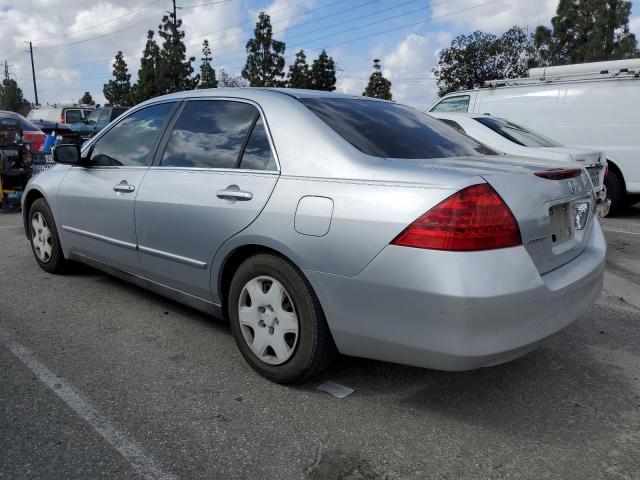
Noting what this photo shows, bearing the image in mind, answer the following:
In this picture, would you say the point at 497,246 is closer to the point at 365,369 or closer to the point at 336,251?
the point at 336,251

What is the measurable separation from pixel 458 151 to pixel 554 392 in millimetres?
1432

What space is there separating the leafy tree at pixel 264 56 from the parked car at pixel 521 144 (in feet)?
105

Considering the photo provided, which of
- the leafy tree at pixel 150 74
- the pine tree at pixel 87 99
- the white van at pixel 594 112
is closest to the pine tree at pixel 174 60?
the leafy tree at pixel 150 74

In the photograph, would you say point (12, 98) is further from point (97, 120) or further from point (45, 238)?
point (45, 238)

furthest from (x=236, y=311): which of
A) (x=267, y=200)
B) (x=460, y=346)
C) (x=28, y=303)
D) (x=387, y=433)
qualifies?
(x=28, y=303)

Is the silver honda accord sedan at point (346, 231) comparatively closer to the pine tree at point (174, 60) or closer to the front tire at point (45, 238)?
the front tire at point (45, 238)

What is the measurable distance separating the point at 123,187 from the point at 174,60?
136 ft

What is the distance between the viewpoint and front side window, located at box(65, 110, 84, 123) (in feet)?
71.4

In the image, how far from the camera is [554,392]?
3.00 m

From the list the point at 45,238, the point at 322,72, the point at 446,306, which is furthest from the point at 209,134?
the point at 322,72

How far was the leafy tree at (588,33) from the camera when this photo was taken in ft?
92.2

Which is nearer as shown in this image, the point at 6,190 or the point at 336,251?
the point at 336,251

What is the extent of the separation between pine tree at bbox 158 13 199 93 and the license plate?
138 feet

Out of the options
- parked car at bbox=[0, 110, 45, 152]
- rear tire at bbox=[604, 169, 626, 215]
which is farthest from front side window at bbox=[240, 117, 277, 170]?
parked car at bbox=[0, 110, 45, 152]
